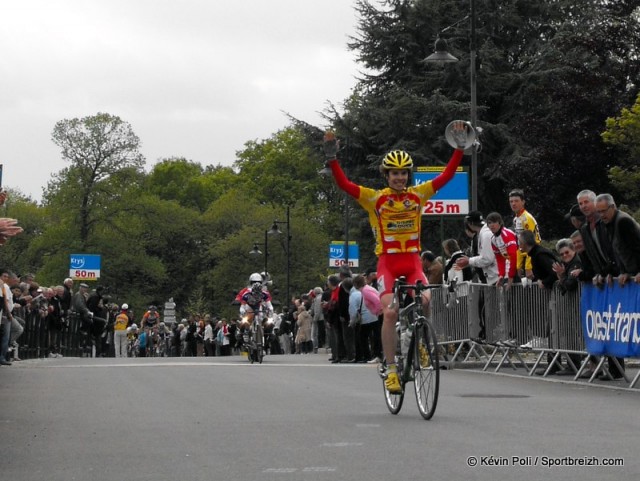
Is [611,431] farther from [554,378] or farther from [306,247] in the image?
[306,247]

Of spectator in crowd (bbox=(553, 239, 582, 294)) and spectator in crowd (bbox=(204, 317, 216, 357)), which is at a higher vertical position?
spectator in crowd (bbox=(553, 239, 582, 294))

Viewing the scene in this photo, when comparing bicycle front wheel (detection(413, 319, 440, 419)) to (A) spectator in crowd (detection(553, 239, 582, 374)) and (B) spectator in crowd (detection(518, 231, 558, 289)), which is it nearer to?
(A) spectator in crowd (detection(553, 239, 582, 374))

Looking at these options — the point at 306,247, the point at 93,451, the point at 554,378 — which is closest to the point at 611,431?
the point at 93,451

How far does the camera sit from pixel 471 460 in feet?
27.7

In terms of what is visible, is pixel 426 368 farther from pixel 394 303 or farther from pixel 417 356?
pixel 394 303

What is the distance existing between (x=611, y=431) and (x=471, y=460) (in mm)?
2293

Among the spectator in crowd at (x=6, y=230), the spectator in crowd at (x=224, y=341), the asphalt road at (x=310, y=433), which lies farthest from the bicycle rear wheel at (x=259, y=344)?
the spectator in crowd at (x=224, y=341)

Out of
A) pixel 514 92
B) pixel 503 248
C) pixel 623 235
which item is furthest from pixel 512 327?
pixel 514 92

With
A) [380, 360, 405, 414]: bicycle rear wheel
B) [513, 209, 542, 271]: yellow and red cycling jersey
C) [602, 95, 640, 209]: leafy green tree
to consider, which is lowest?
[380, 360, 405, 414]: bicycle rear wheel

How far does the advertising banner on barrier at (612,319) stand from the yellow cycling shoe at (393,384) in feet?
15.8

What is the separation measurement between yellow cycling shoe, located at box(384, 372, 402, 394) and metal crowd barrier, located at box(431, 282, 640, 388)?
16.0 feet

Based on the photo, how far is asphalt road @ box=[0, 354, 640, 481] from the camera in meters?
8.16

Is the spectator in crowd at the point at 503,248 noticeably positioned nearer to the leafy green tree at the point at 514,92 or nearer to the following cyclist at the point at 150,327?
the leafy green tree at the point at 514,92

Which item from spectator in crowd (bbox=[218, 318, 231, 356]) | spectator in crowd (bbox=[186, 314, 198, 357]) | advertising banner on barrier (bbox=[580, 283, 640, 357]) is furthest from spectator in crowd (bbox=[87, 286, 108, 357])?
advertising banner on barrier (bbox=[580, 283, 640, 357])
